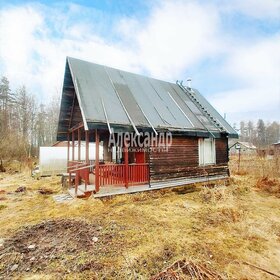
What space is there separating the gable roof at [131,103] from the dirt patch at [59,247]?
3841mm

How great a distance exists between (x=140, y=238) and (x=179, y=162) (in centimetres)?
642

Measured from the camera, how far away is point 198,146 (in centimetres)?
1204

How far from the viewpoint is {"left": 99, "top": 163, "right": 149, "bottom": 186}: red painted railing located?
362 inches

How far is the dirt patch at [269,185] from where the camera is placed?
1127 centimetres

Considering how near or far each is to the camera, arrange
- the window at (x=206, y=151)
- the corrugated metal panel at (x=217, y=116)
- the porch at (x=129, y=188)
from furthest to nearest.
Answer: the corrugated metal panel at (x=217, y=116), the window at (x=206, y=151), the porch at (x=129, y=188)

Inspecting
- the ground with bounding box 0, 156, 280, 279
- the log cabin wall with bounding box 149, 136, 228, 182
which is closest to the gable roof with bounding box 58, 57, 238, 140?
the log cabin wall with bounding box 149, 136, 228, 182

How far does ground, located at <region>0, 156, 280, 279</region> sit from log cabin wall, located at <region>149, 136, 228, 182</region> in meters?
1.50

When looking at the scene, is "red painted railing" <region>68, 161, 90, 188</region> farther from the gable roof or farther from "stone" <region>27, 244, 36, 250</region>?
"stone" <region>27, 244, 36, 250</region>

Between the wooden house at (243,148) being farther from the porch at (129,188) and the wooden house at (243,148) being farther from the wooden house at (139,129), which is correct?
the porch at (129,188)

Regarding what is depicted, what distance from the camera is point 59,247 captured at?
189 inches

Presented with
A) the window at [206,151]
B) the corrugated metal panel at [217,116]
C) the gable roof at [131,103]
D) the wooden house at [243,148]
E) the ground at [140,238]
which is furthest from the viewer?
the wooden house at [243,148]

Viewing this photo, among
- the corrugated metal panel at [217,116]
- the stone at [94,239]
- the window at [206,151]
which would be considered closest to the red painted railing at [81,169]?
the stone at [94,239]

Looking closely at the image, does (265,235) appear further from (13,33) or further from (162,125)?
(13,33)

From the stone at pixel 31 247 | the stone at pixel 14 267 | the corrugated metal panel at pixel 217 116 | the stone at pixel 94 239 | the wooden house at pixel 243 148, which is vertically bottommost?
the stone at pixel 14 267
